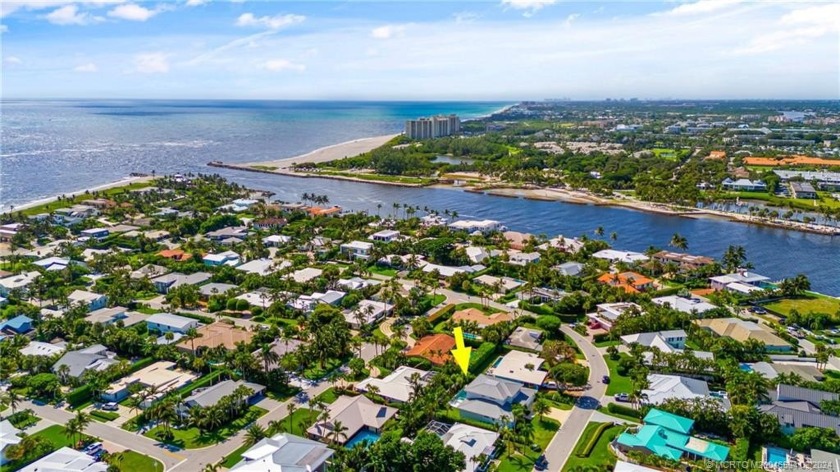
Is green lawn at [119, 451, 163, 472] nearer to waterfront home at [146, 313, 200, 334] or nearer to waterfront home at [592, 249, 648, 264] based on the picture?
waterfront home at [146, 313, 200, 334]

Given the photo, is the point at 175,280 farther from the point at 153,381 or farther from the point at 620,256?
the point at 620,256

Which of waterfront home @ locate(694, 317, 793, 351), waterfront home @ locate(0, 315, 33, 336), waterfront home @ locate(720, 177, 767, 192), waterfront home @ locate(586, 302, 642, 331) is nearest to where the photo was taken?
waterfront home @ locate(694, 317, 793, 351)

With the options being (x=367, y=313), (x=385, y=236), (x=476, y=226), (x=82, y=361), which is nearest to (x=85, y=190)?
(x=385, y=236)

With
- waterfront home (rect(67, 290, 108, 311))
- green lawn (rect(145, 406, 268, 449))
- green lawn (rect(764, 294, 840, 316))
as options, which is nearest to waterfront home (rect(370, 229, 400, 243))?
waterfront home (rect(67, 290, 108, 311))

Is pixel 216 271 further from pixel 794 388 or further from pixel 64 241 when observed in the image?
pixel 794 388

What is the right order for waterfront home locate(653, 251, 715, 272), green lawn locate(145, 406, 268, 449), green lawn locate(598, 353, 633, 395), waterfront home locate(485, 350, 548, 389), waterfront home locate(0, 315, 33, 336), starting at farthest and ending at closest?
waterfront home locate(653, 251, 715, 272) → waterfront home locate(0, 315, 33, 336) → waterfront home locate(485, 350, 548, 389) → green lawn locate(598, 353, 633, 395) → green lawn locate(145, 406, 268, 449)

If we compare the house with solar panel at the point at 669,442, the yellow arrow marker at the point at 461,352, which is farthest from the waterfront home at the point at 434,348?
the house with solar panel at the point at 669,442

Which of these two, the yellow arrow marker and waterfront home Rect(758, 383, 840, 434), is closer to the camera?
waterfront home Rect(758, 383, 840, 434)

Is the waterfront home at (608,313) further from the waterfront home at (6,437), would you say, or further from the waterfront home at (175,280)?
the waterfront home at (6,437)
